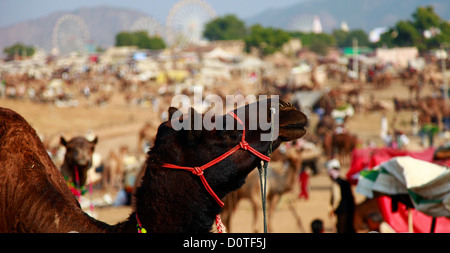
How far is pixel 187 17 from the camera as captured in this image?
83.1m

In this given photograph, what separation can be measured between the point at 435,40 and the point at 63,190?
→ 59044 mm

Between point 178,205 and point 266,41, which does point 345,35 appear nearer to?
point 266,41

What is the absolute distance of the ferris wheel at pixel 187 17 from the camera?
81875 millimetres

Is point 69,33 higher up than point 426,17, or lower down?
higher up

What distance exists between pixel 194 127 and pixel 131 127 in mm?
27369

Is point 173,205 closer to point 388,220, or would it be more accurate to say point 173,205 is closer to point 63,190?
point 63,190

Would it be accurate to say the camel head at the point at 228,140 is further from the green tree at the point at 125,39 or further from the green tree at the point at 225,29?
the green tree at the point at 225,29

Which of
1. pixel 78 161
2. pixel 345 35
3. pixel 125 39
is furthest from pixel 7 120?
pixel 345 35

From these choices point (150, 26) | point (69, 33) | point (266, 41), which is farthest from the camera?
point (150, 26)

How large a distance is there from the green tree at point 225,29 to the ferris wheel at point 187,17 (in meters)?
26.1

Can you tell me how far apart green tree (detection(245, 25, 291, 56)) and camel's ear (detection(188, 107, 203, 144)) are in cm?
7259

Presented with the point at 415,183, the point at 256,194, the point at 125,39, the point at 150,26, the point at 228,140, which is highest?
the point at 150,26
